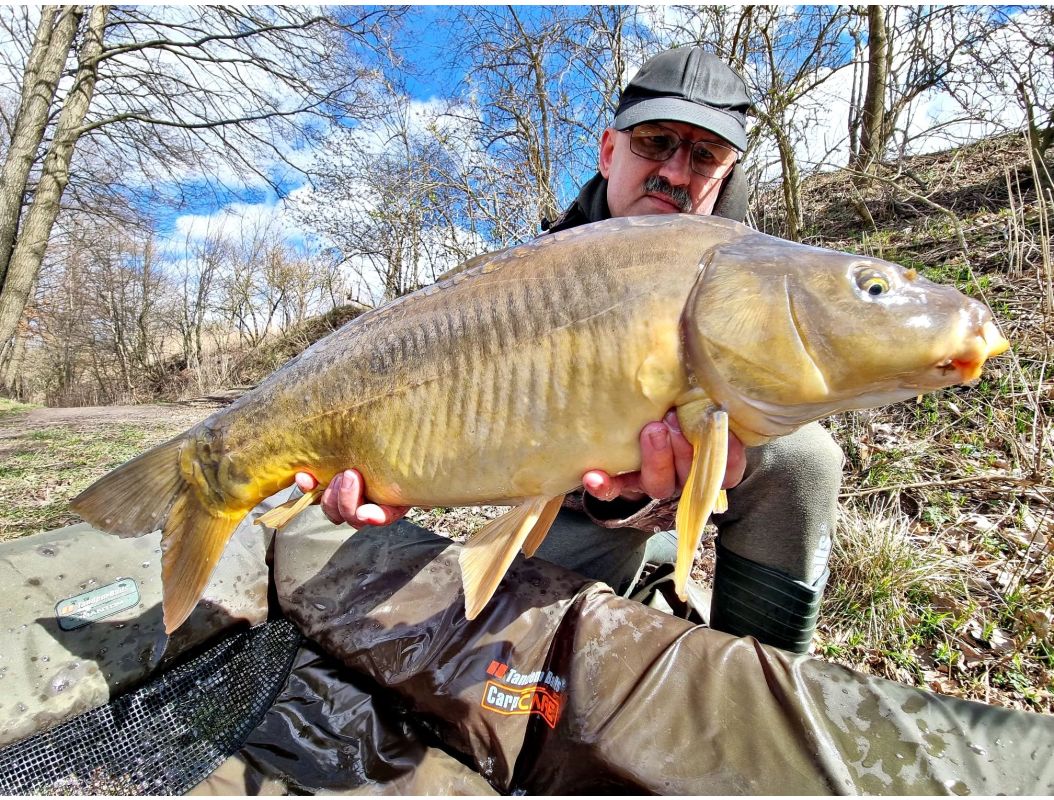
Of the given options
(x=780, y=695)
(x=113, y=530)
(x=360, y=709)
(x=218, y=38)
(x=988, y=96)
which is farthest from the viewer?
(x=218, y=38)

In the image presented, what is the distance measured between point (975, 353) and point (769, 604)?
108cm

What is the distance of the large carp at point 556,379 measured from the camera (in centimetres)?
94

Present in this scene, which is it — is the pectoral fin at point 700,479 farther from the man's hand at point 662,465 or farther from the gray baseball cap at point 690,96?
the gray baseball cap at point 690,96

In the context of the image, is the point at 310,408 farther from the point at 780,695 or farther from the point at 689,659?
the point at 780,695

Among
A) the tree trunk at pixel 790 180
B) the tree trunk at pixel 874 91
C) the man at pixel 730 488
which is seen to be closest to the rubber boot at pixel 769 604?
the man at pixel 730 488

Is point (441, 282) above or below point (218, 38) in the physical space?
below

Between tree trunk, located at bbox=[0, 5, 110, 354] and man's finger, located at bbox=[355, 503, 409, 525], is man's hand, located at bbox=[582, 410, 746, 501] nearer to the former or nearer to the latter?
man's finger, located at bbox=[355, 503, 409, 525]

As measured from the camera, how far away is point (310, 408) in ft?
4.28

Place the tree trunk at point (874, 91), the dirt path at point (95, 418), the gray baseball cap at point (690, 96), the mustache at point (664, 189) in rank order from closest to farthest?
1. the gray baseball cap at point (690, 96)
2. the mustache at point (664, 189)
3. the tree trunk at point (874, 91)
4. the dirt path at point (95, 418)

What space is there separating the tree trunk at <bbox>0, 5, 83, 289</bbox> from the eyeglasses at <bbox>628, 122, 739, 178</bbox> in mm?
8961

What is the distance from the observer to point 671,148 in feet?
6.29

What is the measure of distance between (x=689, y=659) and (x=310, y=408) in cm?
99

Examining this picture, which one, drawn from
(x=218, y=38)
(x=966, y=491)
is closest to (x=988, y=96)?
(x=966, y=491)

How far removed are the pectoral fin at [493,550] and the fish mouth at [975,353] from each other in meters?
0.68
